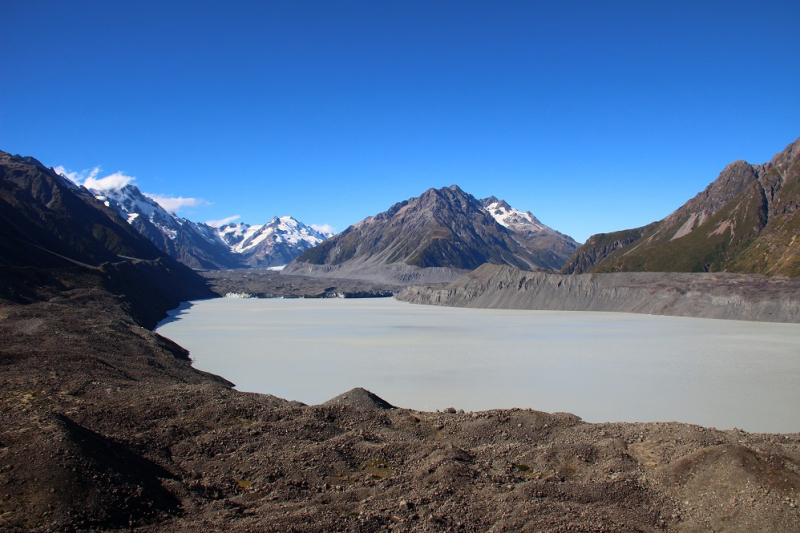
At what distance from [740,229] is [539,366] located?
116220 mm

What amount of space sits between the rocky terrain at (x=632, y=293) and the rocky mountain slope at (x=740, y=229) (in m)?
14.2

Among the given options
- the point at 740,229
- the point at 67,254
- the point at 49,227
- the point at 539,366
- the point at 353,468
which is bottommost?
the point at 353,468

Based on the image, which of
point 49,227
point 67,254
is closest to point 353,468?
point 67,254

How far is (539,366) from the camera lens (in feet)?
118

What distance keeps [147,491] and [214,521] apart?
1813mm

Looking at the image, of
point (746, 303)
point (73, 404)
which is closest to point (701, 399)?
point (73, 404)

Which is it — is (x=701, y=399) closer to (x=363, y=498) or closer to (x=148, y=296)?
(x=363, y=498)

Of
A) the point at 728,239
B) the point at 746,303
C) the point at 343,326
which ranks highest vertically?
the point at 728,239

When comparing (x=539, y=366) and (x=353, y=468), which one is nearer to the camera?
(x=353, y=468)

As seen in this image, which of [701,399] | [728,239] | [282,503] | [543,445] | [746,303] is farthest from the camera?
[728,239]

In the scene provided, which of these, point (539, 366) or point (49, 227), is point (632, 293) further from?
point (49, 227)

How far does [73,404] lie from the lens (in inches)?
709

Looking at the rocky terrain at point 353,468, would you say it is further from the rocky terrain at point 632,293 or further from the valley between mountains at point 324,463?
the rocky terrain at point 632,293

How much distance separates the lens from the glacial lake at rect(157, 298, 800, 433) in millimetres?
25109
